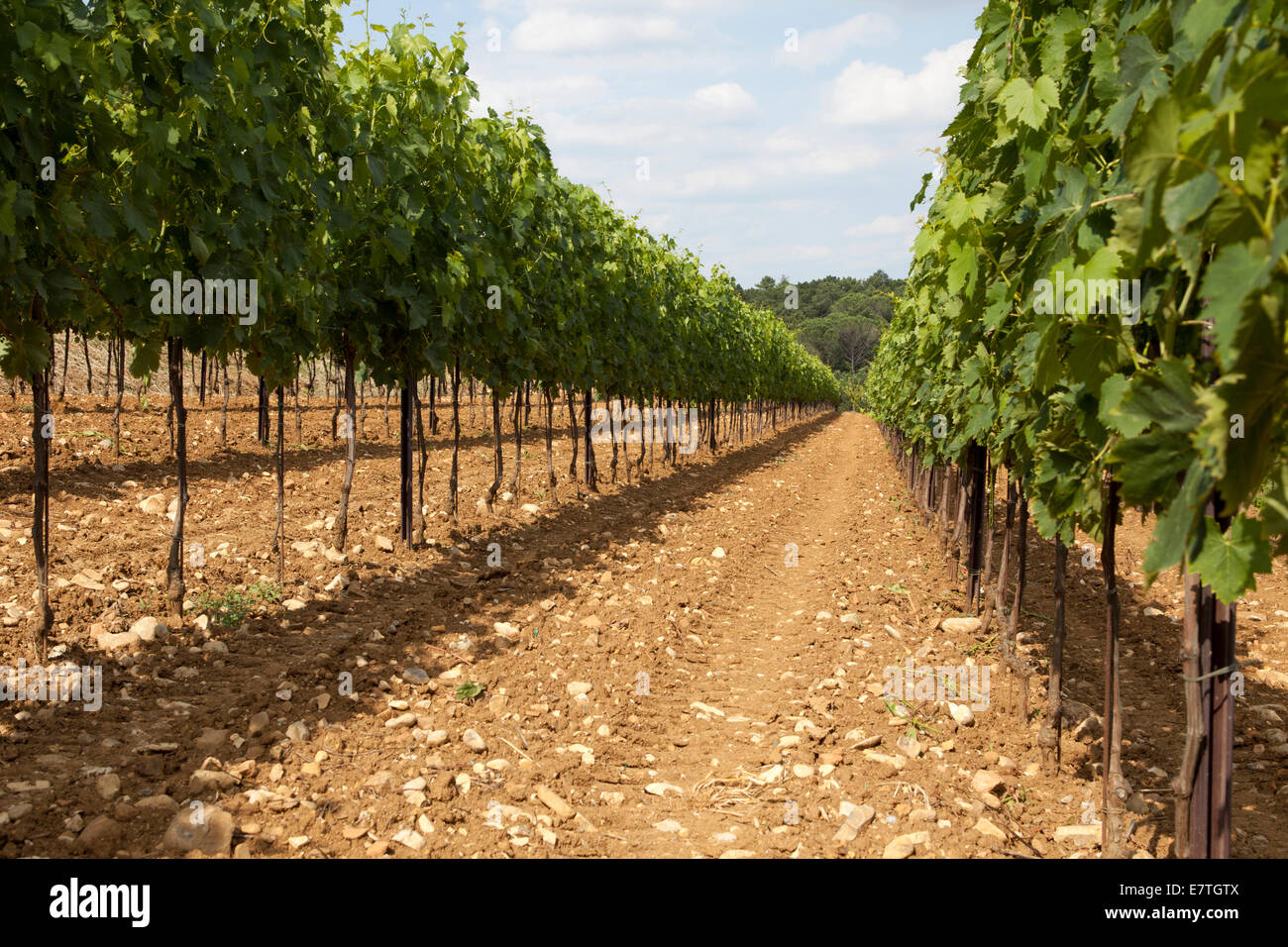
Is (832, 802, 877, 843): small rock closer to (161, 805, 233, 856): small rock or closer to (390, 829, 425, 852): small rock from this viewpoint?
(390, 829, 425, 852): small rock

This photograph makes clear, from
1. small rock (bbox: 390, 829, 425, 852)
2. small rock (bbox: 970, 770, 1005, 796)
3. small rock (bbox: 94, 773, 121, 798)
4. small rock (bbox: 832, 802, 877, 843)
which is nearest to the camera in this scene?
small rock (bbox: 390, 829, 425, 852)

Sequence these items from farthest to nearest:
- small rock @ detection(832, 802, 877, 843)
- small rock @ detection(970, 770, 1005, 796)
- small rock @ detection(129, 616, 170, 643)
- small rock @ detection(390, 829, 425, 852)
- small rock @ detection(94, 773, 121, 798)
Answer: small rock @ detection(129, 616, 170, 643), small rock @ detection(970, 770, 1005, 796), small rock @ detection(832, 802, 877, 843), small rock @ detection(94, 773, 121, 798), small rock @ detection(390, 829, 425, 852)

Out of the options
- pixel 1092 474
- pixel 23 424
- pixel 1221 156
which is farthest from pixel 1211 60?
pixel 23 424

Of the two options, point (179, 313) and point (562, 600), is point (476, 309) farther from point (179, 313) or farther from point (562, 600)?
point (179, 313)

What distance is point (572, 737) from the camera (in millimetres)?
5793

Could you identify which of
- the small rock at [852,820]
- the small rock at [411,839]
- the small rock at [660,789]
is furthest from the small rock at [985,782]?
the small rock at [411,839]

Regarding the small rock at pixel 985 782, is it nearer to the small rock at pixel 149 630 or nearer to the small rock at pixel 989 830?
the small rock at pixel 989 830

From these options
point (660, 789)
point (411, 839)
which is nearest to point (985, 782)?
point (660, 789)

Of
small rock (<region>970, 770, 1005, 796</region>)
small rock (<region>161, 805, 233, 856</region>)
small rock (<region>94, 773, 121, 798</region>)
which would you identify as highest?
small rock (<region>94, 773, 121, 798</region>)

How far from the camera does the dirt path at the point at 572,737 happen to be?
4438mm

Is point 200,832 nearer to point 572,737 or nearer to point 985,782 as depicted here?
point 572,737

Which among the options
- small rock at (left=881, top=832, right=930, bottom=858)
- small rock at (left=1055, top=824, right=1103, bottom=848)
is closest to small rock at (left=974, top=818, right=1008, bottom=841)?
small rock at (left=881, top=832, right=930, bottom=858)

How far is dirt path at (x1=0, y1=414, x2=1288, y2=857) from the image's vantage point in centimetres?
444

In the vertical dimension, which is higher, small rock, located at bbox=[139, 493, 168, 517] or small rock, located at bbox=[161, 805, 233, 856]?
small rock, located at bbox=[139, 493, 168, 517]
